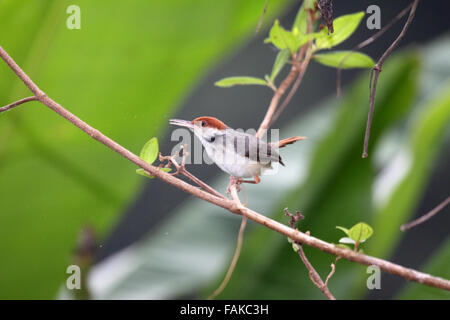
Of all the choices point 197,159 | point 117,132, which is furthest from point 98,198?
point 197,159

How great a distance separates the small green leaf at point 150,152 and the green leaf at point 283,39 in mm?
159

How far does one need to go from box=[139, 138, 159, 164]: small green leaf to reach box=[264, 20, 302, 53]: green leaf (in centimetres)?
16

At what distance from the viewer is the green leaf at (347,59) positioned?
490mm

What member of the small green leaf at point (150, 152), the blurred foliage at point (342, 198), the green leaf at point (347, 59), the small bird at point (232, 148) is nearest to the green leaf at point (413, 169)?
the blurred foliage at point (342, 198)

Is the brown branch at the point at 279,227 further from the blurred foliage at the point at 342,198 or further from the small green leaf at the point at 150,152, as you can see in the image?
the blurred foliage at the point at 342,198

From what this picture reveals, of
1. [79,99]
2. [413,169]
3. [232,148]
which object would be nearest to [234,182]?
[232,148]

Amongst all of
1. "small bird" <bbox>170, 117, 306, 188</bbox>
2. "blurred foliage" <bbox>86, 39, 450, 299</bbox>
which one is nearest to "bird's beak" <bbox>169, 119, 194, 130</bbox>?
"small bird" <bbox>170, 117, 306, 188</bbox>

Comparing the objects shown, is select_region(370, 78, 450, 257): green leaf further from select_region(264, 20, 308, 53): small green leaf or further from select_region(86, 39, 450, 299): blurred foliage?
select_region(264, 20, 308, 53): small green leaf

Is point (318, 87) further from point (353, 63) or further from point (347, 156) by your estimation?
point (353, 63)

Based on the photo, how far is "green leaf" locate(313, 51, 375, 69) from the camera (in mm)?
490

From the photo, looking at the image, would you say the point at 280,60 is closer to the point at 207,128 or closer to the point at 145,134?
the point at 207,128

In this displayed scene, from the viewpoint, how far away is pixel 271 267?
0.80 m

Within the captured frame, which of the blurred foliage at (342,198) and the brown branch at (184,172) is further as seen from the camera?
the blurred foliage at (342,198)

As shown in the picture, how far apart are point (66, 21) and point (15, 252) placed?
418 millimetres
